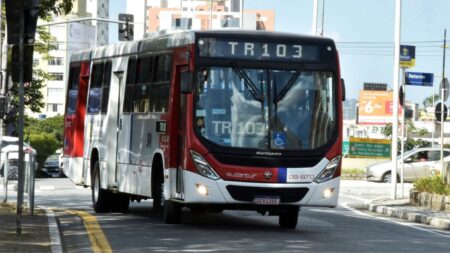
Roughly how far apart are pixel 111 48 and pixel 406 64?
11.6 meters

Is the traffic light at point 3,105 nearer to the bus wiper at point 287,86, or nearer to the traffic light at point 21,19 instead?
the bus wiper at point 287,86

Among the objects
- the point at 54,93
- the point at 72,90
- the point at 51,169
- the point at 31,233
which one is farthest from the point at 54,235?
the point at 54,93

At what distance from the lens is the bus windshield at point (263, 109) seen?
703 inches

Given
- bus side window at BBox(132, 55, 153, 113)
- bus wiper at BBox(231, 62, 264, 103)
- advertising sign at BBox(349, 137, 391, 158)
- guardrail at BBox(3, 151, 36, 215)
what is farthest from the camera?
advertising sign at BBox(349, 137, 391, 158)

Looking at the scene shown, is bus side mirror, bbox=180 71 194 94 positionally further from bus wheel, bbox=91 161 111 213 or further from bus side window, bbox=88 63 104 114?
bus side window, bbox=88 63 104 114

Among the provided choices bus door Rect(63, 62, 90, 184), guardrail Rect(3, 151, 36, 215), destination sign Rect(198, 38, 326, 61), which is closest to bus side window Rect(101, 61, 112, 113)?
bus door Rect(63, 62, 90, 184)

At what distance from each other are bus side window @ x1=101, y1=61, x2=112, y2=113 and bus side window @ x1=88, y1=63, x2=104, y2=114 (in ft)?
1.01

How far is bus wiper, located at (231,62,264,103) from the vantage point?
1798 centimetres

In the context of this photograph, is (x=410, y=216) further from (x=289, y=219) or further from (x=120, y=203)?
(x=289, y=219)

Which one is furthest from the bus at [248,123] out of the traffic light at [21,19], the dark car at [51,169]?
the dark car at [51,169]

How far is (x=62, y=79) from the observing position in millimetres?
168875

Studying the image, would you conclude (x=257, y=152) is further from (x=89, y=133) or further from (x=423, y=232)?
(x=89, y=133)

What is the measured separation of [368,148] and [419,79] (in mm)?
26707

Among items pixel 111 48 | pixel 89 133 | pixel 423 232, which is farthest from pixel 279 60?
pixel 89 133
